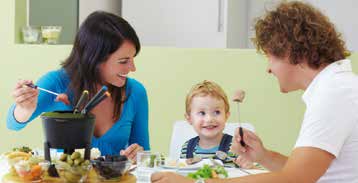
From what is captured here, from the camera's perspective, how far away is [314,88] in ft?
4.77

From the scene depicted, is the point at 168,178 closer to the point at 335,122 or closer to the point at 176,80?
the point at 335,122

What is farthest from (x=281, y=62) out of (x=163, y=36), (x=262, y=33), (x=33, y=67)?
(x=163, y=36)

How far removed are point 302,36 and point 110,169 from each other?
2.05 ft

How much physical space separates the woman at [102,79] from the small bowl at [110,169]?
17.9 inches

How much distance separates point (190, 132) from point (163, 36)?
144 centimetres

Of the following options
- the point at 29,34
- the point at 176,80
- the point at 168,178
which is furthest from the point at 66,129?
the point at 29,34

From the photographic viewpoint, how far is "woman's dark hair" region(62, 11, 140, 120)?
6.81 feet

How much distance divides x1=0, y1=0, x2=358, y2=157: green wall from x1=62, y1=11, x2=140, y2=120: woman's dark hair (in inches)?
37.9

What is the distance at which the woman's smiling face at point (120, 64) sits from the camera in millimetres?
2080

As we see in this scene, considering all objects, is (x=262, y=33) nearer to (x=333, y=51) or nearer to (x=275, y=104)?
(x=333, y=51)

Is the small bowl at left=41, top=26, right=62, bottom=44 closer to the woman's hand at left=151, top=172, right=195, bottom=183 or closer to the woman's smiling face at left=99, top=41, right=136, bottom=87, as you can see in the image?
the woman's smiling face at left=99, top=41, right=136, bottom=87

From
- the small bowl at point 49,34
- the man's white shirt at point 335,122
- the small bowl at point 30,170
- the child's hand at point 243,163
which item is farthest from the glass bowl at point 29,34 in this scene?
the man's white shirt at point 335,122

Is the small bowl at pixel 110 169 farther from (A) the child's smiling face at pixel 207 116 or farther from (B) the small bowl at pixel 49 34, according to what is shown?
(B) the small bowl at pixel 49 34

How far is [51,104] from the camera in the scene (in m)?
2.17
